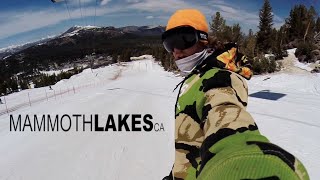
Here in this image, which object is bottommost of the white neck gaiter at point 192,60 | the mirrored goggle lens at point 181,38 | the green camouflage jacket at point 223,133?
the green camouflage jacket at point 223,133

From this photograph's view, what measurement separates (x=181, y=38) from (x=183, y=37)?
1cm

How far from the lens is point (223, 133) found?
716 mm

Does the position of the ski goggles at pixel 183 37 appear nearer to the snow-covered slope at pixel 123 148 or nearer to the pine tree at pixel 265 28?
the snow-covered slope at pixel 123 148

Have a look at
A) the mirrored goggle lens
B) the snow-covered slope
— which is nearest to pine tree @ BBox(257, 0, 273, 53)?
the snow-covered slope

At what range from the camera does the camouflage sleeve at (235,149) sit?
0.52m

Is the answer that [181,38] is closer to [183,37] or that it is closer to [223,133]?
[183,37]

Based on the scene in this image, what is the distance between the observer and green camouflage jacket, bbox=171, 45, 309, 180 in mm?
531

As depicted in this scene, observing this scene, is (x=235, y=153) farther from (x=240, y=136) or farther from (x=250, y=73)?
(x=250, y=73)

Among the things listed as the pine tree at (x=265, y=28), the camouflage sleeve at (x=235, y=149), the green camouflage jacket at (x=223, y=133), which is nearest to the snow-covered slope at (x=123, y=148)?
the green camouflage jacket at (x=223, y=133)

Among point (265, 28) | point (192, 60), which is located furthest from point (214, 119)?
point (265, 28)

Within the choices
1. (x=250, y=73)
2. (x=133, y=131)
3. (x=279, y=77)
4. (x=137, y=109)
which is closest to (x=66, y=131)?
(x=133, y=131)

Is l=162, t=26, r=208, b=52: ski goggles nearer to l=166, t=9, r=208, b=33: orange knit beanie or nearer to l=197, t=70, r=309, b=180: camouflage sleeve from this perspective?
l=166, t=9, r=208, b=33: orange knit beanie

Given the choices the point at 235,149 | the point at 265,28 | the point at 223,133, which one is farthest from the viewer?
the point at 265,28

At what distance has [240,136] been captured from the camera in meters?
0.66
